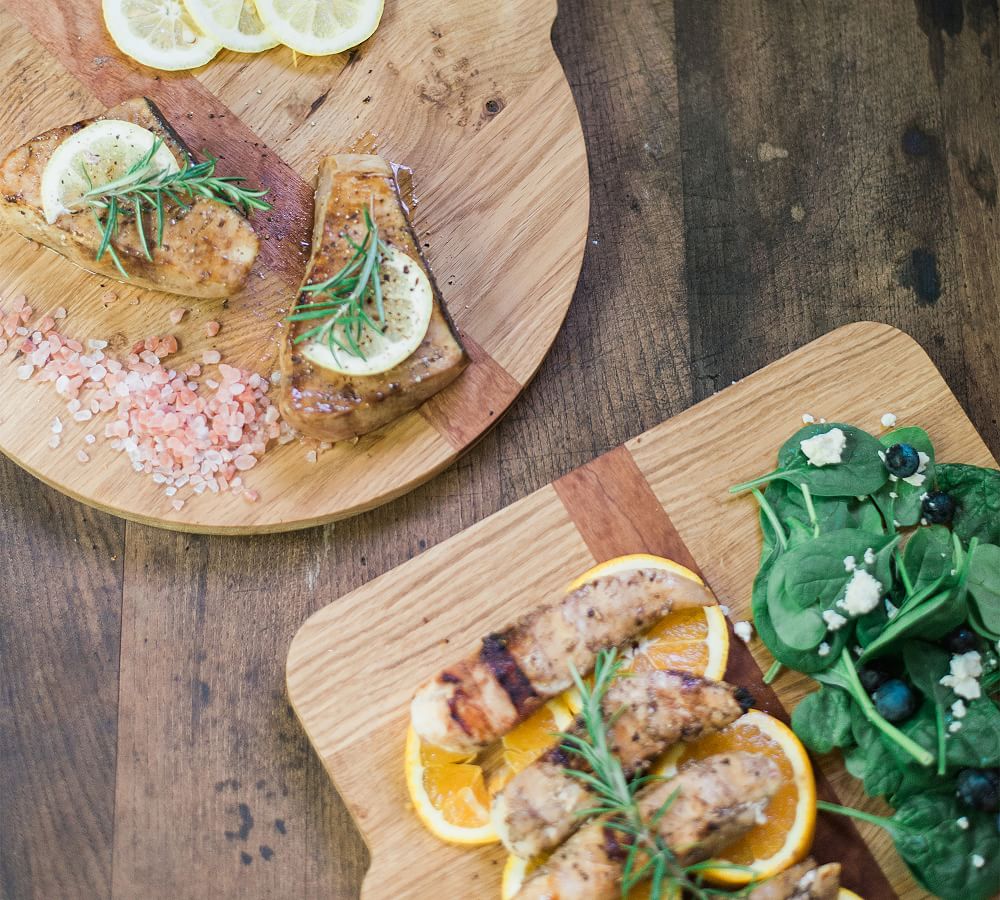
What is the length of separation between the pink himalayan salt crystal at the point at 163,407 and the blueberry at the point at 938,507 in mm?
2052

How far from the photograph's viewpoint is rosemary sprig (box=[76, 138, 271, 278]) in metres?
3.31

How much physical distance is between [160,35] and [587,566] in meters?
2.31

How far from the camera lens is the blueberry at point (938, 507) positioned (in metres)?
3.29

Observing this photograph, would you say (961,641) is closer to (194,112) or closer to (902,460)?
(902,460)

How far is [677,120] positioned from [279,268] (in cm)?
162

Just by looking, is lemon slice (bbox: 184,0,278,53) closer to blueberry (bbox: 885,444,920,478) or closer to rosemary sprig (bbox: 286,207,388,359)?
rosemary sprig (bbox: 286,207,388,359)

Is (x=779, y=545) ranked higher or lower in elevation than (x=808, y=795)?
higher

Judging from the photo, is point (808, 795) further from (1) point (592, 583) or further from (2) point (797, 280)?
(2) point (797, 280)

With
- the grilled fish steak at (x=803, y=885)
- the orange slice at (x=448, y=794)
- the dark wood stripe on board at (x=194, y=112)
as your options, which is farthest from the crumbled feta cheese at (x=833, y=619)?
the dark wood stripe on board at (x=194, y=112)

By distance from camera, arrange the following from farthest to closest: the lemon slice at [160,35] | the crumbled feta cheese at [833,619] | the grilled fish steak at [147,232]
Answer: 1. the lemon slice at [160,35]
2. the grilled fish steak at [147,232]
3. the crumbled feta cheese at [833,619]

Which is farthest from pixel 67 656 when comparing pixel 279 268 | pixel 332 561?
pixel 279 268

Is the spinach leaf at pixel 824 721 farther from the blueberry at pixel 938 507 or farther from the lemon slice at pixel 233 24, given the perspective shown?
the lemon slice at pixel 233 24

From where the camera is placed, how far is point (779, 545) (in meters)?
3.32

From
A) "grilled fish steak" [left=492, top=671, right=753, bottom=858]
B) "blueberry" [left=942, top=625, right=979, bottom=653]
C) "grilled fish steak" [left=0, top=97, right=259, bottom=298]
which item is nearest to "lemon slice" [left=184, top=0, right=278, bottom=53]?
"grilled fish steak" [left=0, top=97, right=259, bottom=298]
